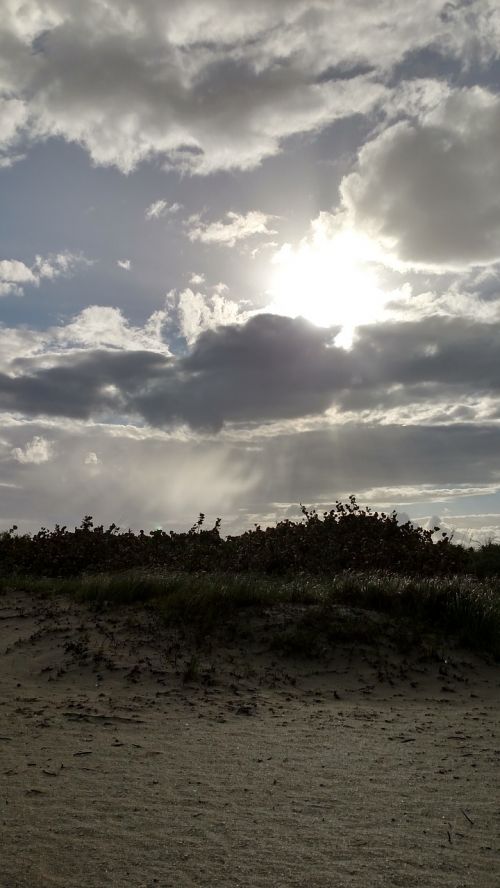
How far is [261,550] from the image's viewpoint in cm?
1648

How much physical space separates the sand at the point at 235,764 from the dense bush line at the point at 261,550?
5.40 m

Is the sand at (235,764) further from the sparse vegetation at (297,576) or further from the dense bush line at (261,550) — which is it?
the dense bush line at (261,550)

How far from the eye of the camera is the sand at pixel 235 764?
4.25 m

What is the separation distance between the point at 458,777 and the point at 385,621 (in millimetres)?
4930

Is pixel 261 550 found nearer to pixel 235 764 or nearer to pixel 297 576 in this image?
pixel 297 576

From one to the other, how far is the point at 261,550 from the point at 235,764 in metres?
10.5

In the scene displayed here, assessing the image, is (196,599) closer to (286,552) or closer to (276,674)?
(276,674)

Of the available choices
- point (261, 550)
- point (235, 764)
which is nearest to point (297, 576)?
point (261, 550)

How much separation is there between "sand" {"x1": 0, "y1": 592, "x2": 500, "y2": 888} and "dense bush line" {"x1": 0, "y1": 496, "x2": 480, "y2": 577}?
5.40m

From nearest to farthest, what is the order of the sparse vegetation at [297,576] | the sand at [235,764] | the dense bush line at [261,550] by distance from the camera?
the sand at [235,764] < the sparse vegetation at [297,576] < the dense bush line at [261,550]

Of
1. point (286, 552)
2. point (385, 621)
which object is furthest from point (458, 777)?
point (286, 552)

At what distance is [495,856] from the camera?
443cm

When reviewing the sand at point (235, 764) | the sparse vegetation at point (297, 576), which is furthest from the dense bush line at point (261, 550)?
the sand at point (235, 764)

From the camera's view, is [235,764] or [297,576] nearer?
[235,764]
